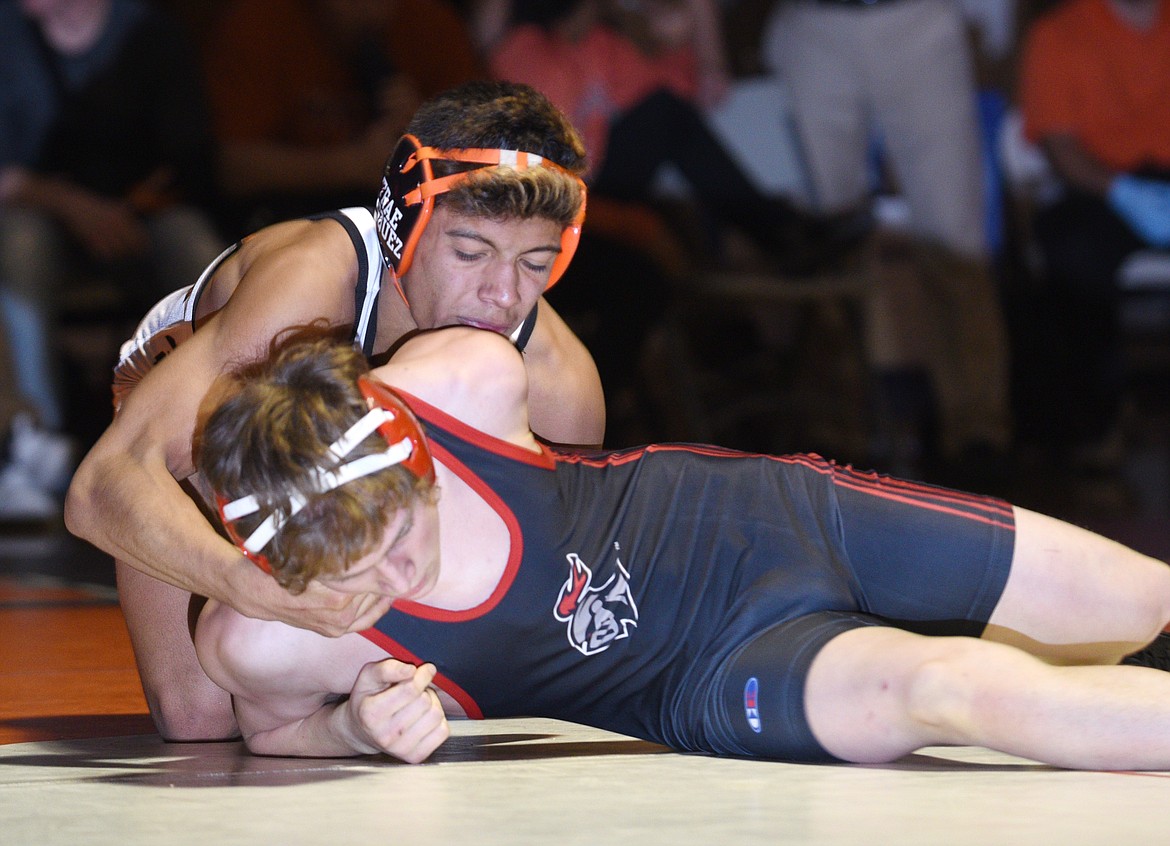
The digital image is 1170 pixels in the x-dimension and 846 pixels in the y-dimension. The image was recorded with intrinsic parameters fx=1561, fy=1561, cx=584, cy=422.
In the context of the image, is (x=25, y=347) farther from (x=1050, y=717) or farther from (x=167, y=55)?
(x=1050, y=717)

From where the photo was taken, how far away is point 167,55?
219 inches

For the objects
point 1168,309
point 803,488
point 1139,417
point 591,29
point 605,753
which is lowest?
point 1139,417

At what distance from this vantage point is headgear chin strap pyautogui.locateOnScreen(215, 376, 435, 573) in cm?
170

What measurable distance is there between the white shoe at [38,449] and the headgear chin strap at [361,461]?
12.4ft

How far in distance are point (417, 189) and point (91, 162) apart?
3669 millimetres

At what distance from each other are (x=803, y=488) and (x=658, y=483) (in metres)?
0.20

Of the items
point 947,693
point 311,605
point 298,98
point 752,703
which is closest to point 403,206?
point 311,605

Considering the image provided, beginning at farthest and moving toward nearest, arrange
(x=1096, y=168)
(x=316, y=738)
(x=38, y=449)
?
(x=1096, y=168) < (x=38, y=449) < (x=316, y=738)

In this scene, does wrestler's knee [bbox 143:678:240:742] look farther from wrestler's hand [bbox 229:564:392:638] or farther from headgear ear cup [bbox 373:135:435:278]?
headgear ear cup [bbox 373:135:435:278]

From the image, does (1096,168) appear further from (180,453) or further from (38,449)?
(180,453)

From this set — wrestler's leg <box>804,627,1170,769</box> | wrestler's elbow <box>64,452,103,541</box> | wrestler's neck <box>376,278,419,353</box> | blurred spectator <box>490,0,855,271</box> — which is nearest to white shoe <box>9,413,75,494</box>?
blurred spectator <box>490,0,855,271</box>

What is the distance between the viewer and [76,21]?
5.52 m

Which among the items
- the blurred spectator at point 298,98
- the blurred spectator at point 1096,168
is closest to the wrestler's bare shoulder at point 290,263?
the blurred spectator at point 298,98

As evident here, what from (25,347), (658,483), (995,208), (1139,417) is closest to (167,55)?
(25,347)
